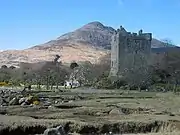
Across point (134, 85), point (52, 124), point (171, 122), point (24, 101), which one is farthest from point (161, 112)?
point (134, 85)

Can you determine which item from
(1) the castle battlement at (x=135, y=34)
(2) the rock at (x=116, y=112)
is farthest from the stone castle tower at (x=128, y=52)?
(2) the rock at (x=116, y=112)

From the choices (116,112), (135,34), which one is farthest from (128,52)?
(116,112)

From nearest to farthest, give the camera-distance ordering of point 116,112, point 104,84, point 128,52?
point 116,112, point 104,84, point 128,52

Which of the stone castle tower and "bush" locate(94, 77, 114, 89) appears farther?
the stone castle tower

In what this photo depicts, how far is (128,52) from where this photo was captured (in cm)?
11275

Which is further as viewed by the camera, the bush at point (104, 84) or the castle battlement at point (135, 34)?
the castle battlement at point (135, 34)

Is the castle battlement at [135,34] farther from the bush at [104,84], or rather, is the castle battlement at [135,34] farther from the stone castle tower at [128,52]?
the bush at [104,84]

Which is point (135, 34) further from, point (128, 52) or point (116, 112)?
point (116, 112)

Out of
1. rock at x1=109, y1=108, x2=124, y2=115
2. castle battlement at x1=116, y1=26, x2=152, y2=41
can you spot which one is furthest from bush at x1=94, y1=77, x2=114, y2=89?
rock at x1=109, y1=108, x2=124, y2=115

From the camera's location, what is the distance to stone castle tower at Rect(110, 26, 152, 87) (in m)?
109

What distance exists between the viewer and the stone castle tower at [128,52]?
109312mm

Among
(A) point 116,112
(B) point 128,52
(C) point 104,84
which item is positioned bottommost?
(A) point 116,112

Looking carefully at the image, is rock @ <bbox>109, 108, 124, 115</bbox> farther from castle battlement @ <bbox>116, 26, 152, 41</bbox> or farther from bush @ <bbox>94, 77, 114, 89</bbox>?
castle battlement @ <bbox>116, 26, 152, 41</bbox>

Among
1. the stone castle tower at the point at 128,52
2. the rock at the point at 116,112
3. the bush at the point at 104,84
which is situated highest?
the stone castle tower at the point at 128,52
